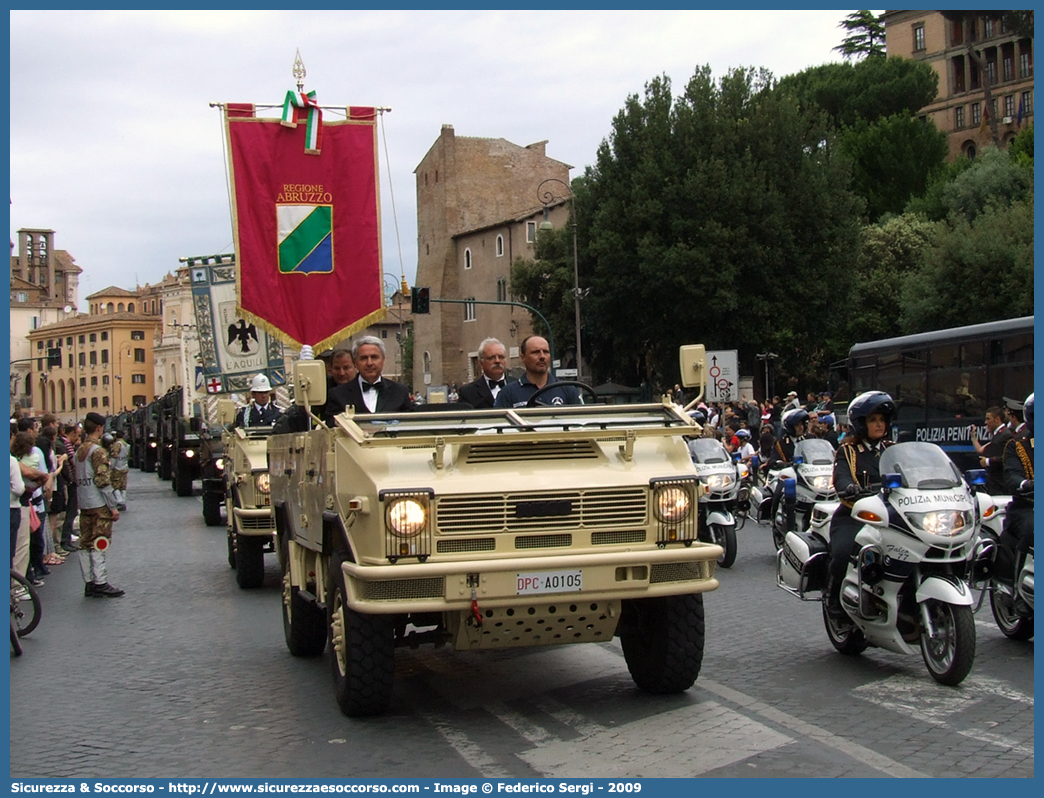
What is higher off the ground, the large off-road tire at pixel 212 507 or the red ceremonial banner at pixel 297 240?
the red ceremonial banner at pixel 297 240

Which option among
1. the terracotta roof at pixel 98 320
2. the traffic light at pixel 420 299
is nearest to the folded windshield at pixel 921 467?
the traffic light at pixel 420 299

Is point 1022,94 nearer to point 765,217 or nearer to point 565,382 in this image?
point 765,217

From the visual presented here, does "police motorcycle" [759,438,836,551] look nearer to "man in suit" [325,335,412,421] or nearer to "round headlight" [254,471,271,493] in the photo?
"round headlight" [254,471,271,493]

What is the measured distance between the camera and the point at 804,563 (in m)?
8.53

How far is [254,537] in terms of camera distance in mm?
13734

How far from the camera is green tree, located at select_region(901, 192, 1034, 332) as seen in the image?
146ft

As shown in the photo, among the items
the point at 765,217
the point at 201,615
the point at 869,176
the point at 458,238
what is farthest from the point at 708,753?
the point at 458,238

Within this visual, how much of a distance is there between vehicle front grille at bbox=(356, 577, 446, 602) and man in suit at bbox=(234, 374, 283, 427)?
409 inches

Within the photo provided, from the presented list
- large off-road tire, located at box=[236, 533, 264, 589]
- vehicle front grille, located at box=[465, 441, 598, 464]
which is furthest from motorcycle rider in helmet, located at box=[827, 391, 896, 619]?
large off-road tire, located at box=[236, 533, 264, 589]

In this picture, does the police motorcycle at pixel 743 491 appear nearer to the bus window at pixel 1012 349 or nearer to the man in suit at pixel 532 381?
the man in suit at pixel 532 381

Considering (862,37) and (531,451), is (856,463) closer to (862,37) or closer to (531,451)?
(531,451)

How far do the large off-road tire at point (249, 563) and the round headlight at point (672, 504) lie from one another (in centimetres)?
775

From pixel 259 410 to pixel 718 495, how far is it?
6.03 metres

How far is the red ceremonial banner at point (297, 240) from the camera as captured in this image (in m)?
20.3
